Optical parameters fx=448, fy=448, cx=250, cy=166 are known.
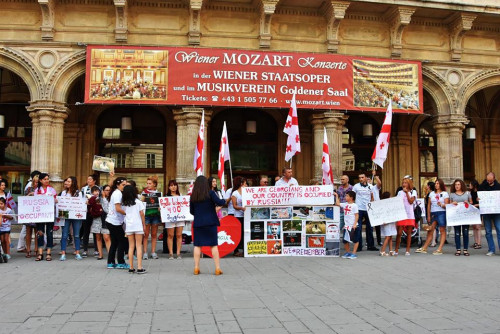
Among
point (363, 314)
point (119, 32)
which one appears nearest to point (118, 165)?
point (119, 32)

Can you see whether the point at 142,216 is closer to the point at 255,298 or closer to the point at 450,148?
the point at 255,298

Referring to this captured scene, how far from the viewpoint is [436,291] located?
6.25 metres

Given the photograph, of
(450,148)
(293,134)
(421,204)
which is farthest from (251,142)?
(450,148)

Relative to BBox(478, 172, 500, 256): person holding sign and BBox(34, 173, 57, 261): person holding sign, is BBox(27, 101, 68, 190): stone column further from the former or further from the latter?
BBox(478, 172, 500, 256): person holding sign

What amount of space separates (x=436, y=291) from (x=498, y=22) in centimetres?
1300

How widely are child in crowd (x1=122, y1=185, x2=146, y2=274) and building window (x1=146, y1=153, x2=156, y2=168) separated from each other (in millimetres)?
8651

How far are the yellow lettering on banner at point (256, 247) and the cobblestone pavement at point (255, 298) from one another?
863 mm

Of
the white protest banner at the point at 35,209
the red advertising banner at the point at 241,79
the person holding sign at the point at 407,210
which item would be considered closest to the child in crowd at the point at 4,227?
the white protest banner at the point at 35,209

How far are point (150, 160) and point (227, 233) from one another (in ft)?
24.6

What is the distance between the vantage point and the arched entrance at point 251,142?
16891 mm

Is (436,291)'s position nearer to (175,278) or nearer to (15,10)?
(175,278)

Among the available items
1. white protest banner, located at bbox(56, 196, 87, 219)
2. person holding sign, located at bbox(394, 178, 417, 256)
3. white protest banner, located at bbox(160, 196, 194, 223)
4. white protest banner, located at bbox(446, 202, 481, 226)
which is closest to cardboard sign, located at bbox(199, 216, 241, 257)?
white protest banner, located at bbox(160, 196, 194, 223)

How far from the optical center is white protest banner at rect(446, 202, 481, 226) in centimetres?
1047

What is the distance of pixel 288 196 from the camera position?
32.8 ft
